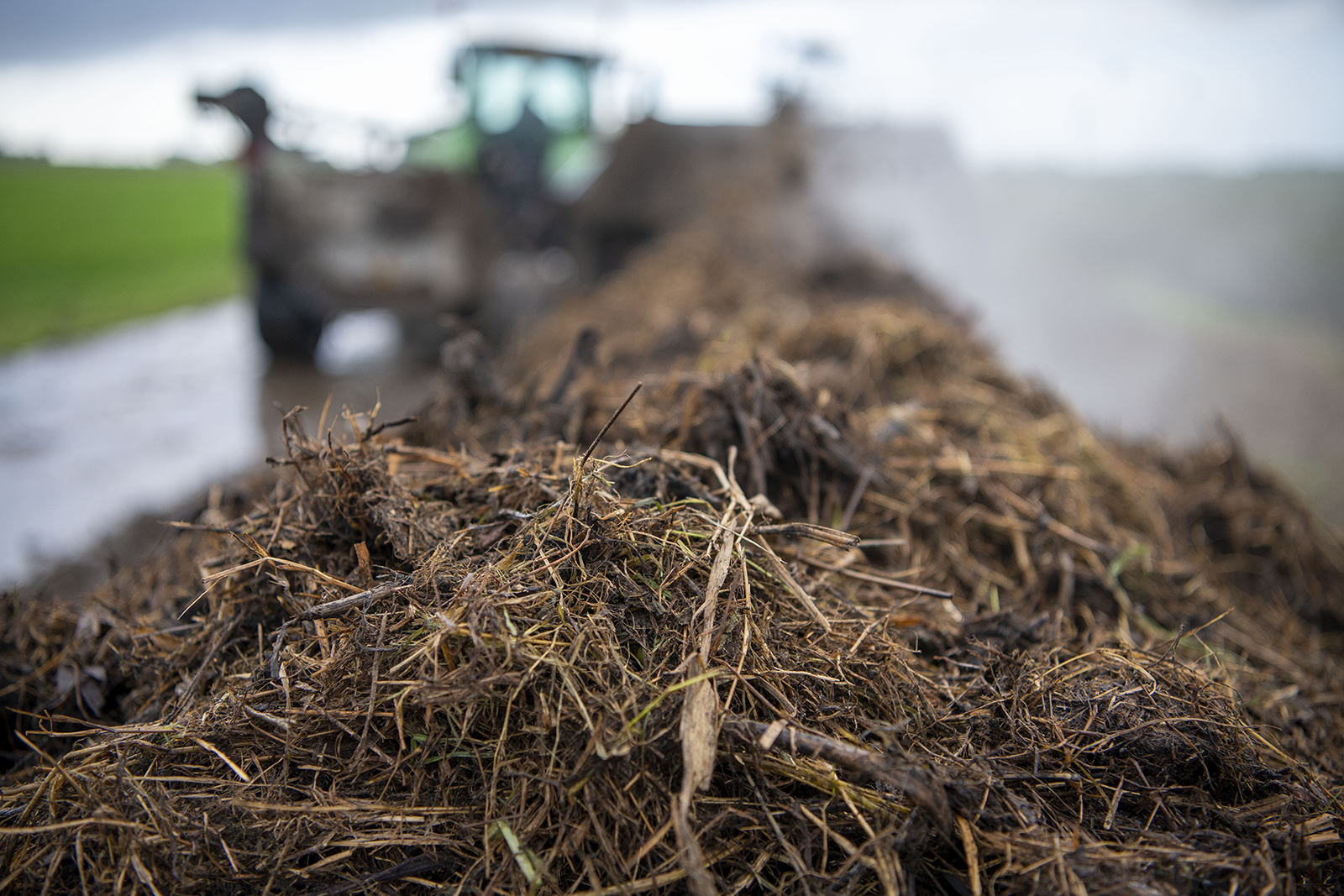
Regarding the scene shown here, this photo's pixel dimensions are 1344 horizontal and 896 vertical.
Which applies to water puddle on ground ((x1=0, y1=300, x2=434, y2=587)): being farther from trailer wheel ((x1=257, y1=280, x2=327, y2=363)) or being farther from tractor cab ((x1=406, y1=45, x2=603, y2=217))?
tractor cab ((x1=406, y1=45, x2=603, y2=217))

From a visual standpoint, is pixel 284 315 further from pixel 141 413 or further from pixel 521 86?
pixel 521 86

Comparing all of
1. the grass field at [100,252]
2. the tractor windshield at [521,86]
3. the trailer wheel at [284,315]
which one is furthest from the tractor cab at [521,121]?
the grass field at [100,252]

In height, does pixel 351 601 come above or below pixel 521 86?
below

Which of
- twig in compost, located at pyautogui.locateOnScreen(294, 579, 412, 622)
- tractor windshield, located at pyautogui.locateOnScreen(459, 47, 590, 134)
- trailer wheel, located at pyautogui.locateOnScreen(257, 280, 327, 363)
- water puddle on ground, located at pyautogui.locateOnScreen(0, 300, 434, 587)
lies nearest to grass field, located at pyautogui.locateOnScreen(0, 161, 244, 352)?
trailer wheel, located at pyautogui.locateOnScreen(257, 280, 327, 363)

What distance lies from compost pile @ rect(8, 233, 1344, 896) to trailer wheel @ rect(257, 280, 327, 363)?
626cm

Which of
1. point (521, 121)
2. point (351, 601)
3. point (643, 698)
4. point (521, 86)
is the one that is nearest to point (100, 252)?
point (521, 86)

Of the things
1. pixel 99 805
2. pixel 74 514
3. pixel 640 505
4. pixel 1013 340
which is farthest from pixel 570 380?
pixel 1013 340

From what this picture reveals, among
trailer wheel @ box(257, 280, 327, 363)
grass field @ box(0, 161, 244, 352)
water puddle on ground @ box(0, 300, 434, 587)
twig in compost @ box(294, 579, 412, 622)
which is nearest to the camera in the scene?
twig in compost @ box(294, 579, 412, 622)

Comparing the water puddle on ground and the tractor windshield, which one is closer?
the water puddle on ground

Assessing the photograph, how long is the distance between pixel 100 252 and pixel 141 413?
18092 mm

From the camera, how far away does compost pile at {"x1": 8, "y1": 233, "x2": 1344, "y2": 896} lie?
1348mm

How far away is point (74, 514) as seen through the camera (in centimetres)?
463

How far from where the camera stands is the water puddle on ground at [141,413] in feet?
15.2

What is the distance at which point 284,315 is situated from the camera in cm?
812
